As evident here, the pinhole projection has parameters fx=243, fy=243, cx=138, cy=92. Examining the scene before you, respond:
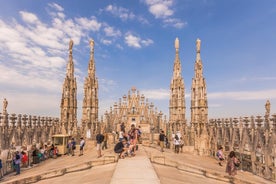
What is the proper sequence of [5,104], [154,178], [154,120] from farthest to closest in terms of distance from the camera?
[154,120] → [5,104] → [154,178]

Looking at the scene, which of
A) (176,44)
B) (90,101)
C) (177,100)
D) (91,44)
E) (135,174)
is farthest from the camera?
(91,44)

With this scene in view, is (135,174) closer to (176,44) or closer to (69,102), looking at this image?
(69,102)

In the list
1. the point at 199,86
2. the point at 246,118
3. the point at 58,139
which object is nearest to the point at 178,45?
the point at 199,86

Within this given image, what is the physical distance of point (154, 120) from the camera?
3375 cm

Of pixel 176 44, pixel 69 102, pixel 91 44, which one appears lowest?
pixel 69 102

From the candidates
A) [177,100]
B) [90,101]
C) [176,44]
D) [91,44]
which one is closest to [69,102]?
[90,101]

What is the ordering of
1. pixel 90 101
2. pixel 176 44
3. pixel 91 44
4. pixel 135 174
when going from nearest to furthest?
pixel 135 174 → pixel 90 101 → pixel 176 44 → pixel 91 44

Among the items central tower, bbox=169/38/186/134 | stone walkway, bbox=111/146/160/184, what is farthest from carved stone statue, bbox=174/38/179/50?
stone walkway, bbox=111/146/160/184

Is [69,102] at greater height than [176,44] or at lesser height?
lesser

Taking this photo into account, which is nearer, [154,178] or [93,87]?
[154,178]

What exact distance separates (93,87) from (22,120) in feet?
31.5

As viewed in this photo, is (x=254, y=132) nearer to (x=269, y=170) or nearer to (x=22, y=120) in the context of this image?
(x=269, y=170)

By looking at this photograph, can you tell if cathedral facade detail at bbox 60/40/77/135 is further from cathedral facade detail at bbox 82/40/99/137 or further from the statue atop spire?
the statue atop spire

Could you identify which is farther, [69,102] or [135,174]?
[69,102]
